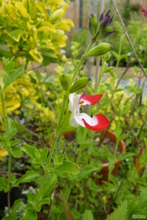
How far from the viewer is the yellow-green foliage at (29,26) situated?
0.77 m

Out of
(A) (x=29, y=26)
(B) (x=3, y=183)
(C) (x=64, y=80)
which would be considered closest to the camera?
(C) (x=64, y=80)

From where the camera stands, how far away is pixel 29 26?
2.48 feet

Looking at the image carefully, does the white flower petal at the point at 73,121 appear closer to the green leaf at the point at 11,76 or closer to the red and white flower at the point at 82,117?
the red and white flower at the point at 82,117

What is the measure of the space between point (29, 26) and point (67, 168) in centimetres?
50

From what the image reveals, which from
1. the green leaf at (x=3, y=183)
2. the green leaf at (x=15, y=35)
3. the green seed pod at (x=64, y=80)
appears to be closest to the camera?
the green seed pod at (x=64, y=80)

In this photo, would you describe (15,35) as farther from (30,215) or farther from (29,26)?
(30,215)

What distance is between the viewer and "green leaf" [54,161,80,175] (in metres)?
0.45

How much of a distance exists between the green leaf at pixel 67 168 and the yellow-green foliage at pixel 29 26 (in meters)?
0.45

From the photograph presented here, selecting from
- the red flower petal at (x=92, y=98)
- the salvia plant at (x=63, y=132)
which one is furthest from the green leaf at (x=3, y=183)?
the red flower petal at (x=92, y=98)

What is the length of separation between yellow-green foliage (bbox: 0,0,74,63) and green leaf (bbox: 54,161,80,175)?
0.45 m

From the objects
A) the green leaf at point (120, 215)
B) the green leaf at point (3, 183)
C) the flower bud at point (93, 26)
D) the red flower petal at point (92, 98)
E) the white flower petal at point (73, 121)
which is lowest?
the green leaf at point (3, 183)

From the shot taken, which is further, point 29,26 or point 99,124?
point 29,26

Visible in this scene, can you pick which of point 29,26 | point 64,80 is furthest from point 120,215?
point 29,26

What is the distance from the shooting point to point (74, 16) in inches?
209
